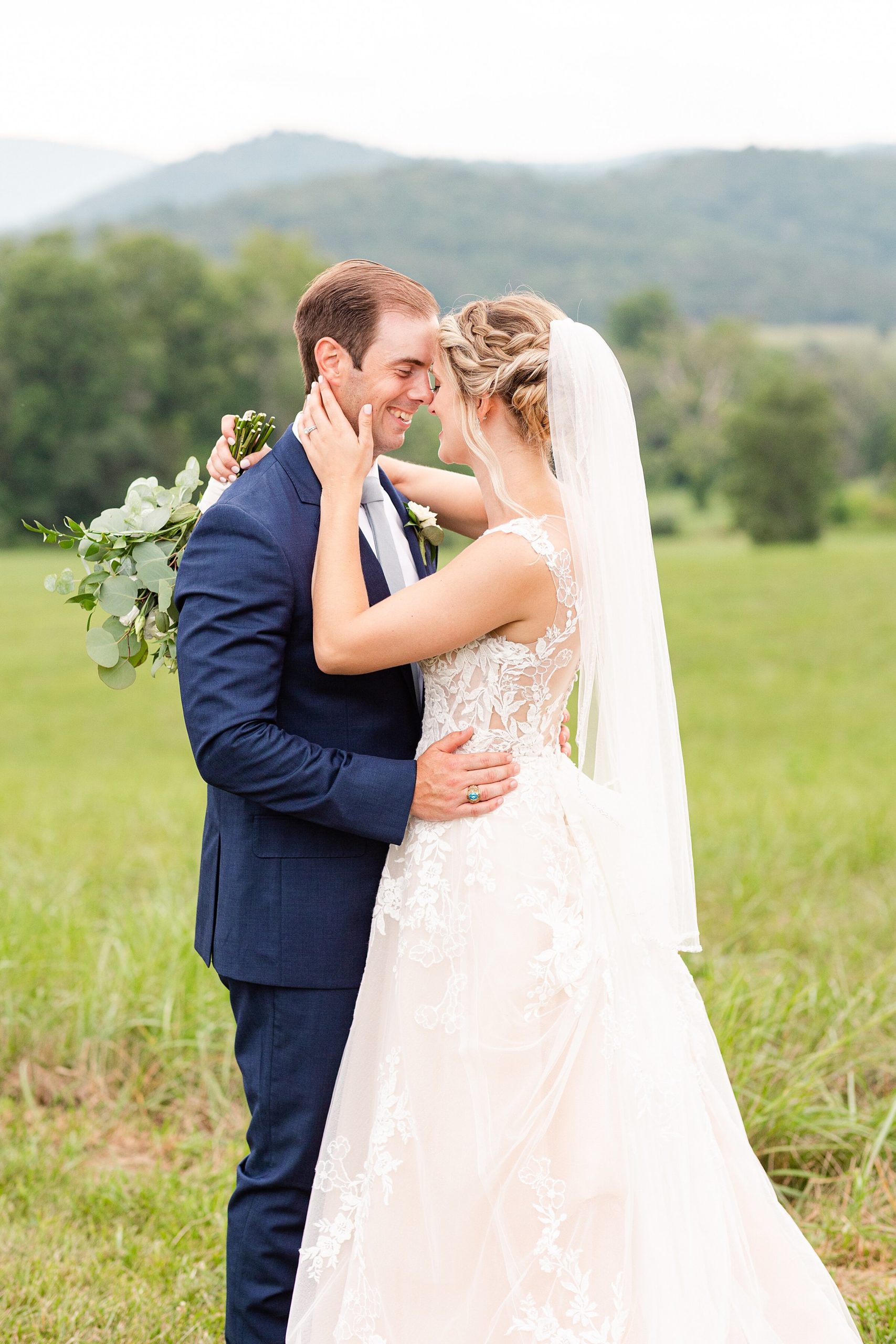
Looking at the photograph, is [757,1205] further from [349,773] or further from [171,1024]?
[171,1024]

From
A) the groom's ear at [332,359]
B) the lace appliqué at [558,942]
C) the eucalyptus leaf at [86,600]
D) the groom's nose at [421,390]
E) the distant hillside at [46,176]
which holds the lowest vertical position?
the lace appliqué at [558,942]

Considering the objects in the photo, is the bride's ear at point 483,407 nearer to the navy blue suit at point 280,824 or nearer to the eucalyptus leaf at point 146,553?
the navy blue suit at point 280,824

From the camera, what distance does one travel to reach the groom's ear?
3.05 m

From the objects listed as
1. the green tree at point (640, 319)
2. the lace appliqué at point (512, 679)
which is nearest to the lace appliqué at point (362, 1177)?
the lace appliqué at point (512, 679)

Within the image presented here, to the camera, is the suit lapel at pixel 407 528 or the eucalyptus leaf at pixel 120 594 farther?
the suit lapel at pixel 407 528

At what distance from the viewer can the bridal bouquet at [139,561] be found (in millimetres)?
3223

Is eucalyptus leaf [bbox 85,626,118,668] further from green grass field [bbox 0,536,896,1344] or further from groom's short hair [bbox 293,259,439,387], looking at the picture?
green grass field [bbox 0,536,896,1344]

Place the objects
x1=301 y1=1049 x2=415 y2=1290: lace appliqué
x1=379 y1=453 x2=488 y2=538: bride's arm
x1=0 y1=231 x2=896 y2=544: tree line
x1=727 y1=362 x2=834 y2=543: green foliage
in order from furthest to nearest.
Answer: x1=727 y1=362 x2=834 y2=543: green foliage → x1=0 y1=231 x2=896 y2=544: tree line → x1=379 y1=453 x2=488 y2=538: bride's arm → x1=301 y1=1049 x2=415 y2=1290: lace appliqué

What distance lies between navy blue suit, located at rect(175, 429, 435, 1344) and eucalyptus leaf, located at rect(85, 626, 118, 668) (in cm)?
43

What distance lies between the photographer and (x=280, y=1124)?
10.0ft

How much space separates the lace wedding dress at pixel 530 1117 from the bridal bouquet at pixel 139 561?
0.75 meters

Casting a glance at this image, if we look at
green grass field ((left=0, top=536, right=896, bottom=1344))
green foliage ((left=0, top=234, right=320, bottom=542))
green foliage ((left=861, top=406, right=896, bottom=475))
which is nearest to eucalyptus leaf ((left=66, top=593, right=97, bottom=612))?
green grass field ((left=0, top=536, right=896, bottom=1344))

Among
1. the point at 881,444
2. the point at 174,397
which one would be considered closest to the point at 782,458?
the point at 881,444

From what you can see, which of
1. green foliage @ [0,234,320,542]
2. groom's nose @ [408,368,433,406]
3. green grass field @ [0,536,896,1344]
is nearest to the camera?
groom's nose @ [408,368,433,406]
